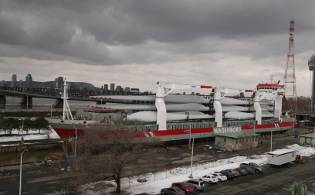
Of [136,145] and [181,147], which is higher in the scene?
[136,145]

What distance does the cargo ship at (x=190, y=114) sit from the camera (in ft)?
204

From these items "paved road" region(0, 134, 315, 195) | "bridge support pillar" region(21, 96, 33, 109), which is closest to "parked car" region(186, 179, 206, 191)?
"paved road" region(0, 134, 315, 195)

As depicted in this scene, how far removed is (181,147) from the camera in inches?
2650

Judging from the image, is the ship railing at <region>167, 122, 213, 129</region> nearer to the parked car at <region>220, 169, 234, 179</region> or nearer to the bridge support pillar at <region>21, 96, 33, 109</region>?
the parked car at <region>220, 169, 234, 179</region>

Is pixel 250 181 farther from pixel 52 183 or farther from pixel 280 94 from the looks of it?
pixel 280 94

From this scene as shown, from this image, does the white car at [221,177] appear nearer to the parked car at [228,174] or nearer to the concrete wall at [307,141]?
the parked car at [228,174]

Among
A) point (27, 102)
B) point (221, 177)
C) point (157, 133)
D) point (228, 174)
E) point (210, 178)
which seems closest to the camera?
point (210, 178)

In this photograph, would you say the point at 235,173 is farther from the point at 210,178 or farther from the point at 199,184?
the point at 199,184

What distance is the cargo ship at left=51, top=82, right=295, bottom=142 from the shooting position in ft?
204

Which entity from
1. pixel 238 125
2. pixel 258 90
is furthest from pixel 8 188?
pixel 258 90

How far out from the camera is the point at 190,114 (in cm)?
7919

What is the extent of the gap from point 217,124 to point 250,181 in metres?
42.7

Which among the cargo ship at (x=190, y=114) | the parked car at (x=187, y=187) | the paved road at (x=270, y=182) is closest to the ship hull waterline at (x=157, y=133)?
the cargo ship at (x=190, y=114)

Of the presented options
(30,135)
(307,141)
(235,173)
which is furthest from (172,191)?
(307,141)
